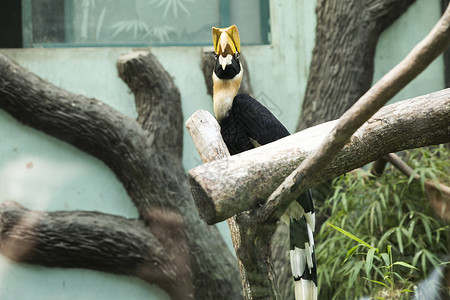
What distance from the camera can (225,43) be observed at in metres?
1.16

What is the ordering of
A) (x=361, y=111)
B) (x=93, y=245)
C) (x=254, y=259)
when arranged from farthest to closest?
(x=93, y=245), (x=254, y=259), (x=361, y=111)

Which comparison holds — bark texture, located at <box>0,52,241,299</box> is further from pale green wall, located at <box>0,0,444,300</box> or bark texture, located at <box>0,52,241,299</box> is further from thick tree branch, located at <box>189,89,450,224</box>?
thick tree branch, located at <box>189,89,450,224</box>

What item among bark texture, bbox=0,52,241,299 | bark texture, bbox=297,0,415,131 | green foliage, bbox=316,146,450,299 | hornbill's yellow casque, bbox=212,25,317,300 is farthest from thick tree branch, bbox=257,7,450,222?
bark texture, bbox=297,0,415,131

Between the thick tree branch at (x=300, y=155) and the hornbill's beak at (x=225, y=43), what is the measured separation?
0.83ft

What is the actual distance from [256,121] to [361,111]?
50cm

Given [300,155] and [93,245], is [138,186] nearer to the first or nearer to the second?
[93,245]

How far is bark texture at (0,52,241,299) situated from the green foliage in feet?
1.53

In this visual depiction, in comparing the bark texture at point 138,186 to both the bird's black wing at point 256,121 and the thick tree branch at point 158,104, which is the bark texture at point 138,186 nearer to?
the thick tree branch at point 158,104

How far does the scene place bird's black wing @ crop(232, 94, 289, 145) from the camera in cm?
124

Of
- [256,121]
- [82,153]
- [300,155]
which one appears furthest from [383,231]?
[82,153]

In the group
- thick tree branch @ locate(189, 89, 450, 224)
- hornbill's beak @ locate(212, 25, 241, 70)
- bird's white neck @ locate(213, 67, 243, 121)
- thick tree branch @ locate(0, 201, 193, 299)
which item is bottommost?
thick tree branch @ locate(0, 201, 193, 299)

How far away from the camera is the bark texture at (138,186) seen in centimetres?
212

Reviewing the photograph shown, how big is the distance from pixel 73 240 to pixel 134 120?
0.55m

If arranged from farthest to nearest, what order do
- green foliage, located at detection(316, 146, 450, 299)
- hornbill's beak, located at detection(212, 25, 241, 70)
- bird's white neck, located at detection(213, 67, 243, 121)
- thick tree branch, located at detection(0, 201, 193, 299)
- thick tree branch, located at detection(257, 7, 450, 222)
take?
thick tree branch, located at detection(0, 201, 193, 299), green foliage, located at detection(316, 146, 450, 299), bird's white neck, located at detection(213, 67, 243, 121), hornbill's beak, located at detection(212, 25, 241, 70), thick tree branch, located at detection(257, 7, 450, 222)
